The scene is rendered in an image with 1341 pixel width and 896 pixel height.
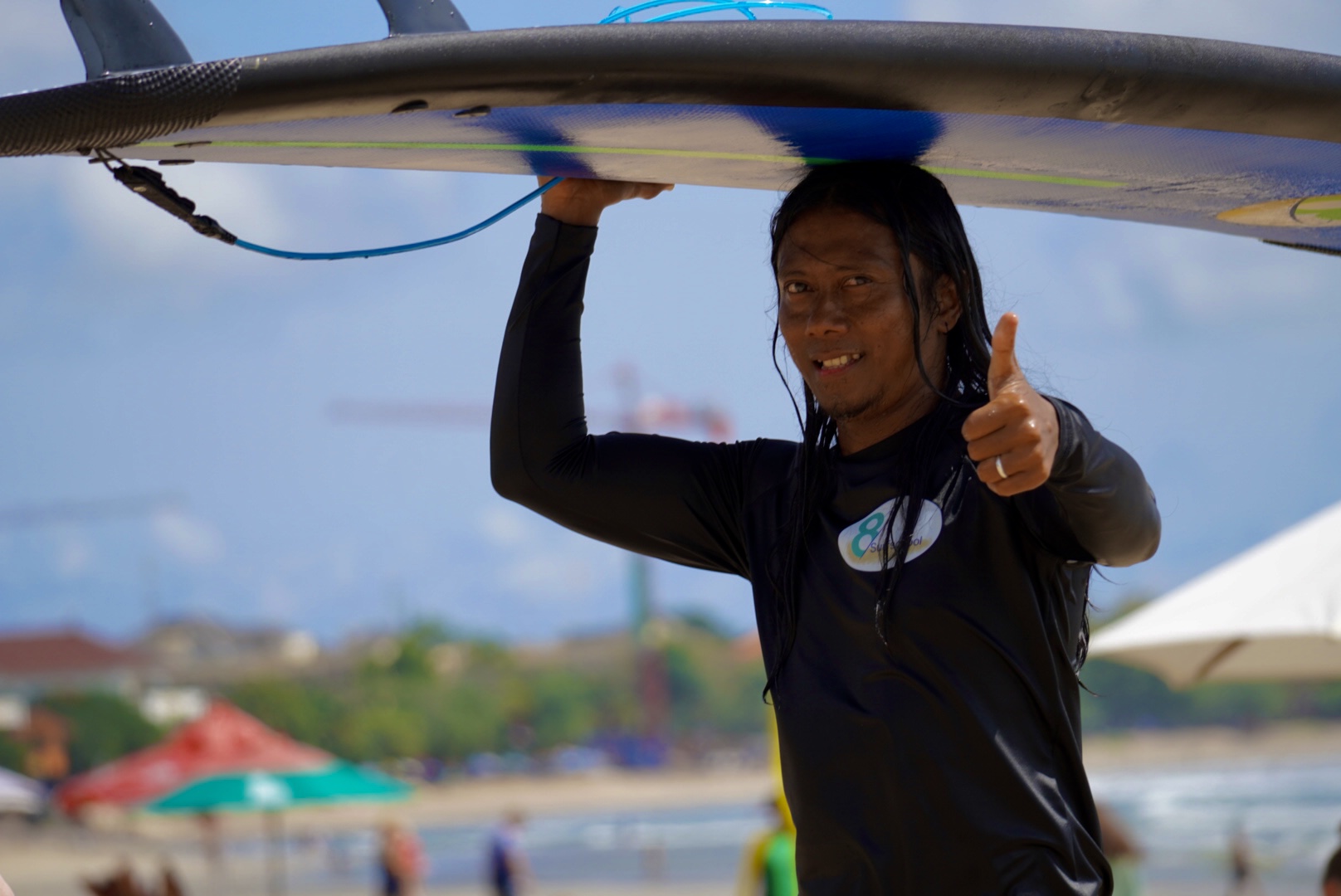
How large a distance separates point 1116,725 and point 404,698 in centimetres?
4671

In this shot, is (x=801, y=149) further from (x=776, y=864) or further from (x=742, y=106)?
(x=776, y=864)

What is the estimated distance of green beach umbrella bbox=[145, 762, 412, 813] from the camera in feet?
43.2

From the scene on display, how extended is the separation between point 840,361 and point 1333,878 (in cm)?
303

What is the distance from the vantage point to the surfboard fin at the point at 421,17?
5.22 ft

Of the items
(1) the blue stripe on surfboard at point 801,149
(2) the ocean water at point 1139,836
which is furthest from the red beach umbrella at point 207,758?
(2) the ocean water at point 1139,836

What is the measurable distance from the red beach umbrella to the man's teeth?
12.7 meters

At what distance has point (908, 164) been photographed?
78.2 inches

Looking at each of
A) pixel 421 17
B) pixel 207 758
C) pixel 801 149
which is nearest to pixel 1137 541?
pixel 801 149

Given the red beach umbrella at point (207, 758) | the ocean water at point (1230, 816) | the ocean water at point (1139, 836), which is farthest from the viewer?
the ocean water at point (1139, 836)

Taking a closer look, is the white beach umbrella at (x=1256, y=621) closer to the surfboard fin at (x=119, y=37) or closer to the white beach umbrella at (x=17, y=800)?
the surfboard fin at (x=119, y=37)

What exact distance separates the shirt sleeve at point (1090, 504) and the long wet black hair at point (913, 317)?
0.51 ft

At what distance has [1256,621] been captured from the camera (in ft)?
17.1

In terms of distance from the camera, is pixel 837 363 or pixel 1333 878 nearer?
pixel 837 363

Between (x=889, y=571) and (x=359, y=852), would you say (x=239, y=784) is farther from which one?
(x=359, y=852)
